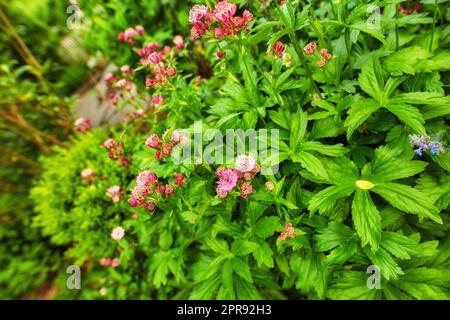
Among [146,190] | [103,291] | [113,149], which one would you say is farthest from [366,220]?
[103,291]

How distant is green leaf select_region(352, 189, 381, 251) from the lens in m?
1.38

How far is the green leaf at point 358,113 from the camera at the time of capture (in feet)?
4.74

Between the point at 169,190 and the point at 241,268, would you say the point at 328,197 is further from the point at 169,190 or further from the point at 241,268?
the point at 169,190

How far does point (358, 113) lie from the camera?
1468 mm

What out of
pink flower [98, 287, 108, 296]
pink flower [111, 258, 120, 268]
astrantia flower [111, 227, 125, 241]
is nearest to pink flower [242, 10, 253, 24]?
astrantia flower [111, 227, 125, 241]

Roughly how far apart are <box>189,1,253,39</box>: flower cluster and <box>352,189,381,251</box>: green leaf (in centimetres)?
87

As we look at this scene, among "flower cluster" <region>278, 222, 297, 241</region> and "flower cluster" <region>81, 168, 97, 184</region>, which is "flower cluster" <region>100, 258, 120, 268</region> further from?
"flower cluster" <region>278, 222, 297, 241</region>

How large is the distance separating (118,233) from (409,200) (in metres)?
1.71

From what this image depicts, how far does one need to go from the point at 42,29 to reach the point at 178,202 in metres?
4.37

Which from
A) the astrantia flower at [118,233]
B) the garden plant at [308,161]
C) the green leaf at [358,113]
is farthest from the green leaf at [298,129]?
the astrantia flower at [118,233]

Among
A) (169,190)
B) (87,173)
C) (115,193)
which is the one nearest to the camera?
(169,190)

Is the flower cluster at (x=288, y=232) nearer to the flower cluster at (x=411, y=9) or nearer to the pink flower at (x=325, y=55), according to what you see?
the pink flower at (x=325, y=55)

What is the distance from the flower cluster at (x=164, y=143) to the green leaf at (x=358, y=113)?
2.42 feet

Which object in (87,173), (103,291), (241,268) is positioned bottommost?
(103,291)
